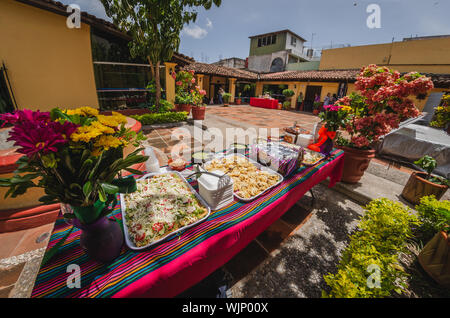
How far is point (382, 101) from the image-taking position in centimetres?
299

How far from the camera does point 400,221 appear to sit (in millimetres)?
1848

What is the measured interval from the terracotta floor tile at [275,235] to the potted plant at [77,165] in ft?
5.87

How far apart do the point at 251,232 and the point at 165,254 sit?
804 mm

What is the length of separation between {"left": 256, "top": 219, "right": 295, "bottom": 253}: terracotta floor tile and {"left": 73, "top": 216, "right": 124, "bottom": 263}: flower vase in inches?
71.4

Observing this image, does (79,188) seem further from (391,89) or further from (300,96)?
(300,96)

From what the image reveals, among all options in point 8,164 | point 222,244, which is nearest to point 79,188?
point 222,244

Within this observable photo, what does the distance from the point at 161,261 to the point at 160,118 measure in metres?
7.10

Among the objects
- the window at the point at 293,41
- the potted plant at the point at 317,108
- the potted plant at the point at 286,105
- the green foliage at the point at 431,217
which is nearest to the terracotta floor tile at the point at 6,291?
the green foliage at the point at 431,217

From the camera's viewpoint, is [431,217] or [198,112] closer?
[431,217]

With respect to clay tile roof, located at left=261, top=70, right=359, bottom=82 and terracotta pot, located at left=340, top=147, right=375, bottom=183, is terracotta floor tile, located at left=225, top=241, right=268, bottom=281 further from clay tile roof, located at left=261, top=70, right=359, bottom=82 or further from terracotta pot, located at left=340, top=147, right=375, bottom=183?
clay tile roof, located at left=261, top=70, right=359, bottom=82

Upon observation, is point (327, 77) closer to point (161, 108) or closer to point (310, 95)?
point (310, 95)

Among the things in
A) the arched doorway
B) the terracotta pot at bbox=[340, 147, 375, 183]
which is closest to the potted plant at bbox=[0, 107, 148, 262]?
the terracotta pot at bbox=[340, 147, 375, 183]

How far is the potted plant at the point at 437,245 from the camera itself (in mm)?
1829

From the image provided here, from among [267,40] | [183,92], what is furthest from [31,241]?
[267,40]
